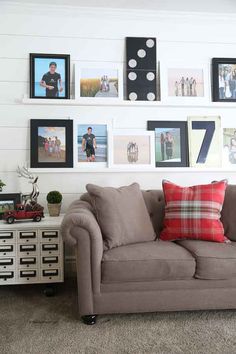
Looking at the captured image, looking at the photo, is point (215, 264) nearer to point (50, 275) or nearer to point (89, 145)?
point (50, 275)

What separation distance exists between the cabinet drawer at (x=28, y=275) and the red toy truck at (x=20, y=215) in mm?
399

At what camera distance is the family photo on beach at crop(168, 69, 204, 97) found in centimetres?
312

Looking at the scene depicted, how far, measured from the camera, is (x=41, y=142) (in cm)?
298

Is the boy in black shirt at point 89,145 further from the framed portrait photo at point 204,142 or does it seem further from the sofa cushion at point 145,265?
the sofa cushion at point 145,265

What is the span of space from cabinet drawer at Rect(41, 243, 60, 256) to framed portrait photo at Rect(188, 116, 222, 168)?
60.8 inches

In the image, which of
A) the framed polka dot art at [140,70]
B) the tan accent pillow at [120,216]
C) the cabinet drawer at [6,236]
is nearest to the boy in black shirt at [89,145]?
the framed polka dot art at [140,70]

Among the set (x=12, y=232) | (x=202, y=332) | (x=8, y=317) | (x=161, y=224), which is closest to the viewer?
(x=202, y=332)

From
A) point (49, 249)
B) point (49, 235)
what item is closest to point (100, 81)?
point (49, 235)

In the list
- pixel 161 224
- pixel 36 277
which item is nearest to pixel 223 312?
pixel 161 224

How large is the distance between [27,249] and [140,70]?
1.96 meters

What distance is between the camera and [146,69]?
10.1ft

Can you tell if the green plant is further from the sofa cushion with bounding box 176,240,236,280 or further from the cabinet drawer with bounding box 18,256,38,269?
the sofa cushion with bounding box 176,240,236,280

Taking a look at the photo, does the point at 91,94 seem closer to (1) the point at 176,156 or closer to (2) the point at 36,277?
(1) the point at 176,156

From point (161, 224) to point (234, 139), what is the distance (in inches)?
49.3
